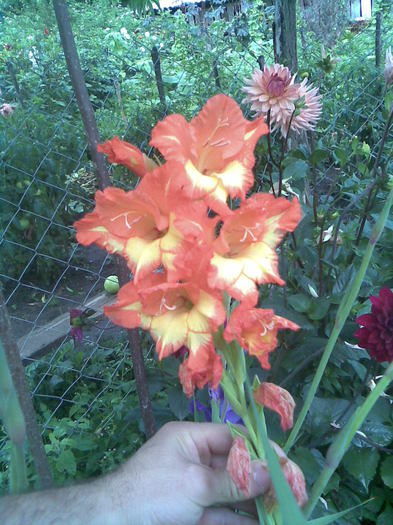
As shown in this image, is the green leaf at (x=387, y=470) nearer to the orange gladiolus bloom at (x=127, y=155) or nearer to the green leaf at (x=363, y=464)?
the green leaf at (x=363, y=464)

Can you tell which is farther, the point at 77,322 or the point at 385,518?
the point at 77,322

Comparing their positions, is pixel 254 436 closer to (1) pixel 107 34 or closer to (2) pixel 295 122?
(2) pixel 295 122

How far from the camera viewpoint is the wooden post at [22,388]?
0.97 meters

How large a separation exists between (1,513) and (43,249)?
2144 mm

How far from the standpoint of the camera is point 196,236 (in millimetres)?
551

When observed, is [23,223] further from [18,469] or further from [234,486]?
[234,486]

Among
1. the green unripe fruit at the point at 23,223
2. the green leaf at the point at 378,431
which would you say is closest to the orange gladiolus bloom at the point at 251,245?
the green leaf at the point at 378,431

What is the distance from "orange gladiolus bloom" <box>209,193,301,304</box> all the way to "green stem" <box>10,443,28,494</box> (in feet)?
1.16

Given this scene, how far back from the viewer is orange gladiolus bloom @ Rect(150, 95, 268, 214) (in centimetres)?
58

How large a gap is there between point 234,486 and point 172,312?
26 cm

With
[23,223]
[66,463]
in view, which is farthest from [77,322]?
[23,223]

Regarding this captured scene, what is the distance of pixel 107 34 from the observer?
17.3ft

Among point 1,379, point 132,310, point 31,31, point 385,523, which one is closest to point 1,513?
point 1,379

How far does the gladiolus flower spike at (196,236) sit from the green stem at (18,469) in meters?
0.23
